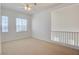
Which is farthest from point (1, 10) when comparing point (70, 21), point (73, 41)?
point (73, 41)

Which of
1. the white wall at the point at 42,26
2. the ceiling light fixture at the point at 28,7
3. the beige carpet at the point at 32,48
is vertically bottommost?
the beige carpet at the point at 32,48

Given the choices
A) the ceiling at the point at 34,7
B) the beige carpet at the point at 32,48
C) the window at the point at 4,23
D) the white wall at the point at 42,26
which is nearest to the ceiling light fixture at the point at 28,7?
the ceiling at the point at 34,7

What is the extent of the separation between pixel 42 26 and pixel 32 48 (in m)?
0.38

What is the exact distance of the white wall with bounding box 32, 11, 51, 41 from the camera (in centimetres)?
139

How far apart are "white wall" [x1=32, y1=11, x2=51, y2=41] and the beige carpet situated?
104 millimetres

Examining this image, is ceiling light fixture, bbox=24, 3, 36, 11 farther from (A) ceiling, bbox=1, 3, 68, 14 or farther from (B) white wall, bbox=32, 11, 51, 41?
(B) white wall, bbox=32, 11, 51, 41

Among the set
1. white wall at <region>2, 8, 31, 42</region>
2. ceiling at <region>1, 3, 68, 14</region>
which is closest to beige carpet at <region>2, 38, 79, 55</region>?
white wall at <region>2, 8, 31, 42</region>

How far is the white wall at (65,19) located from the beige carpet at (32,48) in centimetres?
30

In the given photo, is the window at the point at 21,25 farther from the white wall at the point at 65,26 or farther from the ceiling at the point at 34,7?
the white wall at the point at 65,26

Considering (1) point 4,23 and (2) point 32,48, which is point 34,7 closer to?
(1) point 4,23

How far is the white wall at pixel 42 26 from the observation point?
1.39 metres

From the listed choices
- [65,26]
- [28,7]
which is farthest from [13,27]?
[65,26]

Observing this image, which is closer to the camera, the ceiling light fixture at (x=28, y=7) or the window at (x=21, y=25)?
the ceiling light fixture at (x=28, y=7)
